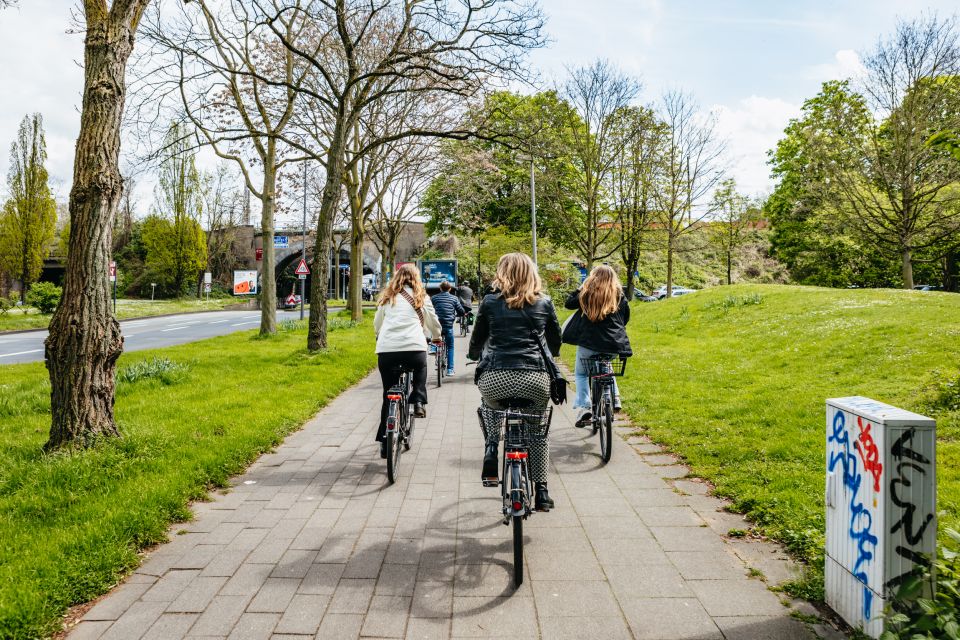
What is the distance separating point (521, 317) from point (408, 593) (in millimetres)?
1699

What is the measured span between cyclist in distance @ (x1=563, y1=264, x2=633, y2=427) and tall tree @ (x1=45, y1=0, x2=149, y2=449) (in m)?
4.18

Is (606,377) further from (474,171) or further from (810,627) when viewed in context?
(474,171)

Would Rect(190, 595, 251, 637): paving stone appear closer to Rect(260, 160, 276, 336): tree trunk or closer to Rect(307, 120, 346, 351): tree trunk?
Rect(307, 120, 346, 351): tree trunk

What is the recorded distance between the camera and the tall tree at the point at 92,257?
5516 mm

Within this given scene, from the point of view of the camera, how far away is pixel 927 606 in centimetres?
233

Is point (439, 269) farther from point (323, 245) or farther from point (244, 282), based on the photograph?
point (244, 282)

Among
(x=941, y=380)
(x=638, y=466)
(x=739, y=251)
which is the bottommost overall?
(x=638, y=466)

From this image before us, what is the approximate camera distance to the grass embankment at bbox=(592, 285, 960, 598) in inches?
181

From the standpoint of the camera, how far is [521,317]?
159 inches

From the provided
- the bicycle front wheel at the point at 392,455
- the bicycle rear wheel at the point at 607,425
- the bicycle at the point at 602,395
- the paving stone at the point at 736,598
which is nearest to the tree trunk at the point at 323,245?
the bicycle at the point at 602,395

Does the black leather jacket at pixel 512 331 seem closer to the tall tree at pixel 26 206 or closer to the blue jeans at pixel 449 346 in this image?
the blue jeans at pixel 449 346

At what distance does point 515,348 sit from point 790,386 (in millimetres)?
6082

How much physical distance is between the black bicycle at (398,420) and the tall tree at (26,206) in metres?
38.6

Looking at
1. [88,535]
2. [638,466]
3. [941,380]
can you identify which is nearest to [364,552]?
[88,535]
